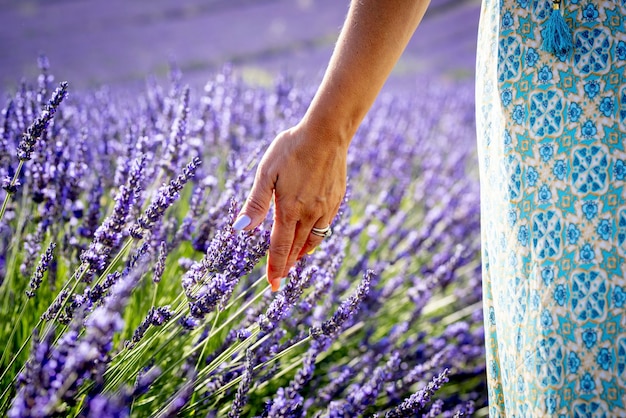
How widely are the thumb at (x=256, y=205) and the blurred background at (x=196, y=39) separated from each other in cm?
432

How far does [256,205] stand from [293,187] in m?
0.09

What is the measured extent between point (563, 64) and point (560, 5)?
4.5 inches

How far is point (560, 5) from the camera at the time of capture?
1.04 m

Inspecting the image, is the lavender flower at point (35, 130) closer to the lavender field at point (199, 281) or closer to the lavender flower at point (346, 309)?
the lavender field at point (199, 281)

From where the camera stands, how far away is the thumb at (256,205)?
1099 mm

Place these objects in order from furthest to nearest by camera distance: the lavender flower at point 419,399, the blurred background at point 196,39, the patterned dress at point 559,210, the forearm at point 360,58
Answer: the blurred background at point 196,39, the lavender flower at point 419,399, the forearm at point 360,58, the patterned dress at point 559,210

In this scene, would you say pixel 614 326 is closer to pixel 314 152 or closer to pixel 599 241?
pixel 599 241

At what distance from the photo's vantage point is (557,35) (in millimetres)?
1004

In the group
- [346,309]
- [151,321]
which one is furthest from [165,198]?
[346,309]

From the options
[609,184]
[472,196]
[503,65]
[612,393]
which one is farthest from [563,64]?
[472,196]

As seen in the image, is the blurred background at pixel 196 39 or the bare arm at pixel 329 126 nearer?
the bare arm at pixel 329 126

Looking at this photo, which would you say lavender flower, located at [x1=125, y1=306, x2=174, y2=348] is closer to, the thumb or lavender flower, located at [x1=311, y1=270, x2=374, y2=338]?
the thumb

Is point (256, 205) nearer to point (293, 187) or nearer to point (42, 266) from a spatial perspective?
point (293, 187)

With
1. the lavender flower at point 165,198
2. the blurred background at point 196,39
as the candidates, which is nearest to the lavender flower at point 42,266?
the lavender flower at point 165,198
